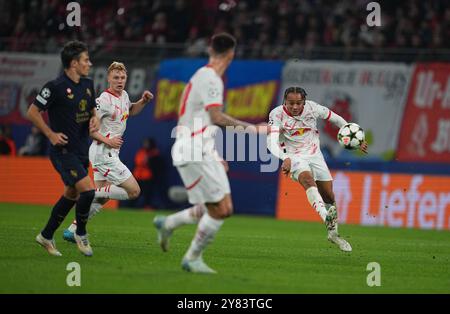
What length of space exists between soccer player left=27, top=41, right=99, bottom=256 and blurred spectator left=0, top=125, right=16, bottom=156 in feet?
52.4

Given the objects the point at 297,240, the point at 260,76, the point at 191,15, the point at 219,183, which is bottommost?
the point at 297,240

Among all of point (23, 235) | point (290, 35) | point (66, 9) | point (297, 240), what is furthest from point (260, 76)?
point (23, 235)

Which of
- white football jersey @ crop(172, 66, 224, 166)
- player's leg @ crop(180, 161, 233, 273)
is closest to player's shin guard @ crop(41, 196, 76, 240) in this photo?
white football jersey @ crop(172, 66, 224, 166)

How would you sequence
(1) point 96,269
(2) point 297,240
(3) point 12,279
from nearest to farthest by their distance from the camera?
(3) point 12,279, (1) point 96,269, (2) point 297,240

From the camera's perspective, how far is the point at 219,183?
10.1 metres

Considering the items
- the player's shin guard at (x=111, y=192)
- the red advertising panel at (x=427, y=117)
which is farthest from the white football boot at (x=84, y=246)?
the red advertising panel at (x=427, y=117)

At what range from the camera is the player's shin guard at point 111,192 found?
1427cm

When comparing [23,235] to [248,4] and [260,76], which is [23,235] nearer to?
[260,76]

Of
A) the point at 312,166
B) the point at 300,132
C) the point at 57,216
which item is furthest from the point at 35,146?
the point at 57,216

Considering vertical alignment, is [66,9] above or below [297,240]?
above

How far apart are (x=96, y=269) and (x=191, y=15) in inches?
703

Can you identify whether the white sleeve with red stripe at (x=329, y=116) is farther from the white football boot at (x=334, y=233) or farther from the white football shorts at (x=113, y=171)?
the white football shorts at (x=113, y=171)

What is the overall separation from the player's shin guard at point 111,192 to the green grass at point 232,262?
72 cm

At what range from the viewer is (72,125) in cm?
1170
